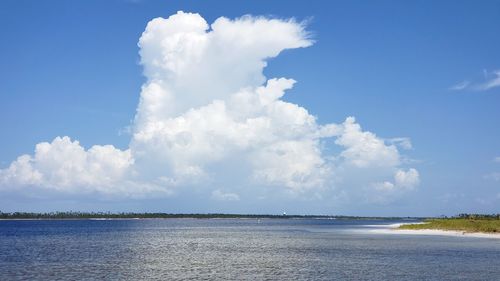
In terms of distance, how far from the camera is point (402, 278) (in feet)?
159

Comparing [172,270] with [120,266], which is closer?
[172,270]

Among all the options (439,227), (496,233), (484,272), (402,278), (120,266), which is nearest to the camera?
(402,278)

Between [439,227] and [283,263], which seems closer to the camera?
[283,263]

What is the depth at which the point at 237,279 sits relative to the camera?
48.5 meters

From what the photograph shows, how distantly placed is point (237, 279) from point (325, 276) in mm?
8666

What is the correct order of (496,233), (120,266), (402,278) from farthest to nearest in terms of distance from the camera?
(496,233)
(120,266)
(402,278)

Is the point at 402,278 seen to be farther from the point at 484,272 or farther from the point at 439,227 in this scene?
the point at 439,227

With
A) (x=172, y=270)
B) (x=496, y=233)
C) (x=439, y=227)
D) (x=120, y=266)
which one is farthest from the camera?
(x=439, y=227)

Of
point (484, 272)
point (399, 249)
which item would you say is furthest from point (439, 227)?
point (484, 272)

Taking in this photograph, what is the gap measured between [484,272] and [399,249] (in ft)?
93.7

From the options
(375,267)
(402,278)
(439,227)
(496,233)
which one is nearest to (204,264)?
(375,267)

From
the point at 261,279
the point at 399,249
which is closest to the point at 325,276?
the point at 261,279

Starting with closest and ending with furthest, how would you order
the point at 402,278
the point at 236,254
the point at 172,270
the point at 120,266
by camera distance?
the point at 402,278 → the point at 172,270 → the point at 120,266 → the point at 236,254

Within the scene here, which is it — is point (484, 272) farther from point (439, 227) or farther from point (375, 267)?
point (439, 227)
